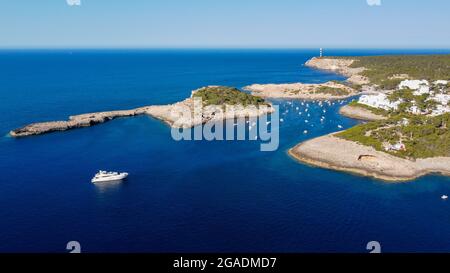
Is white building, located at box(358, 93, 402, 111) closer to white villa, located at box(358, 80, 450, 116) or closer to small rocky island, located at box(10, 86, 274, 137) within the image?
white villa, located at box(358, 80, 450, 116)

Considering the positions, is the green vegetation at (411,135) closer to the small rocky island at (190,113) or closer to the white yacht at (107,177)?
the small rocky island at (190,113)

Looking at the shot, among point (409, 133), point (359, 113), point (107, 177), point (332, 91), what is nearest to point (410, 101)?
point (359, 113)

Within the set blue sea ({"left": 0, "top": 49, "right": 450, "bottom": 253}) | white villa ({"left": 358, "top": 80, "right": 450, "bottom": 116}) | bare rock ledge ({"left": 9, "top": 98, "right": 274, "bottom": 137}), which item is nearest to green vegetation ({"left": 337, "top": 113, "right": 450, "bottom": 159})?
blue sea ({"left": 0, "top": 49, "right": 450, "bottom": 253})

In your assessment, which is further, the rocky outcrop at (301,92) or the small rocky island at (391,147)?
the rocky outcrop at (301,92)

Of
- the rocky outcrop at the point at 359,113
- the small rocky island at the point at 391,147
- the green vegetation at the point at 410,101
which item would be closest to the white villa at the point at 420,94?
the small rocky island at the point at 391,147

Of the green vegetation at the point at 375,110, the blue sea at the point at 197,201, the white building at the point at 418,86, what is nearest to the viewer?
the blue sea at the point at 197,201

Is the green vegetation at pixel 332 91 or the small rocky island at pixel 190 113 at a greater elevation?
the green vegetation at pixel 332 91
